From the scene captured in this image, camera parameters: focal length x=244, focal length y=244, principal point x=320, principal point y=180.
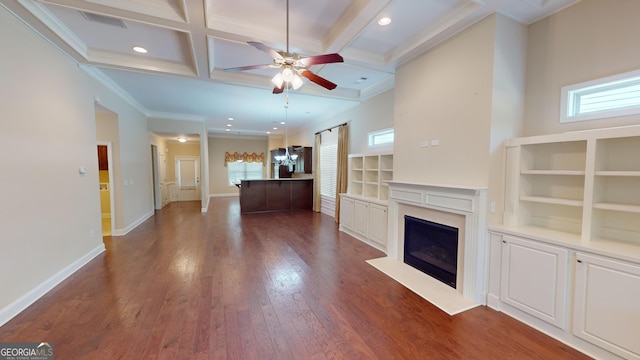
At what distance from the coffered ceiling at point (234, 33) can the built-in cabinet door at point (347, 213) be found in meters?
2.51

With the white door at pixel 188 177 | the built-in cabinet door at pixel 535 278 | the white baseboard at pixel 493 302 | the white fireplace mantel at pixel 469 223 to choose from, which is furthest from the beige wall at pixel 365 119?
the white door at pixel 188 177

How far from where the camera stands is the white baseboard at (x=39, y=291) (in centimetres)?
239

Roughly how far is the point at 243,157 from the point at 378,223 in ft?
31.2

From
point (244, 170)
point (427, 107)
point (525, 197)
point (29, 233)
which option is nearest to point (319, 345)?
point (525, 197)

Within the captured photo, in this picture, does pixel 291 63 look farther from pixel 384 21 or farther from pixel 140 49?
pixel 140 49

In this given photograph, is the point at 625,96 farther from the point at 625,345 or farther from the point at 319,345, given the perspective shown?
the point at 319,345

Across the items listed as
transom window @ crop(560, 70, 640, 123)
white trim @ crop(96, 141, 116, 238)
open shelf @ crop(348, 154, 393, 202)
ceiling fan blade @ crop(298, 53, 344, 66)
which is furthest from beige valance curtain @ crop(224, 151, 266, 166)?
transom window @ crop(560, 70, 640, 123)

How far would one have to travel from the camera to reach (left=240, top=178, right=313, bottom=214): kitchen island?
26.3 feet

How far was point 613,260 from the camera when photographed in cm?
186

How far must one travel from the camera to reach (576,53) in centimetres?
240

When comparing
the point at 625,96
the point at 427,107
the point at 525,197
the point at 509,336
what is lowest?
the point at 509,336

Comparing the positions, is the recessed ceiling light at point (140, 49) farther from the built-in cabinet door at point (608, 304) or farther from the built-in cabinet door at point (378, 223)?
the built-in cabinet door at point (608, 304)

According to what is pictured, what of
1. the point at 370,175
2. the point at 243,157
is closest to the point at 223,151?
the point at 243,157

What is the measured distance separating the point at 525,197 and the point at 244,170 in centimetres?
1185
